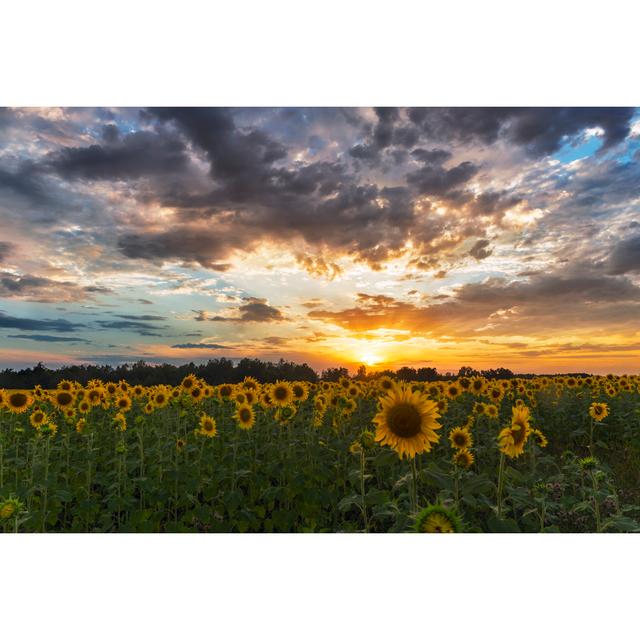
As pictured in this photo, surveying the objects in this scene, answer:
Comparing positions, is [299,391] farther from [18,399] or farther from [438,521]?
[438,521]

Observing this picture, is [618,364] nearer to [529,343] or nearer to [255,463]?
[529,343]

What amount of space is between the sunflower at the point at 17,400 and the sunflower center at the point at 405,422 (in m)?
5.66

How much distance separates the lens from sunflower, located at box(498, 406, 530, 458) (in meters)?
3.89

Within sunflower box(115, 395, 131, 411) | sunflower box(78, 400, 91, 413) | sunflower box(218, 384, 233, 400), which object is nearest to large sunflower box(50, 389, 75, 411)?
sunflower box(78, 400, 91, 413)

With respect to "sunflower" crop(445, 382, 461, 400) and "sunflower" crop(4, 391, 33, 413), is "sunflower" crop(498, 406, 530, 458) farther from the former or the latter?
"sunflower" crop(4, 391, 33, 413)

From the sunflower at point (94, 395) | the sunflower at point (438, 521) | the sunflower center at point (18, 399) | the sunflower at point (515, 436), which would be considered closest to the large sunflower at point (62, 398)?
the sunflower at point (94, 395)

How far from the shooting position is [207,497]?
4.99 meters

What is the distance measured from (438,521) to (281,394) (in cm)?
431

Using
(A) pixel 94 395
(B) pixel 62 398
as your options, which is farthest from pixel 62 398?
(A) pixel 94 395

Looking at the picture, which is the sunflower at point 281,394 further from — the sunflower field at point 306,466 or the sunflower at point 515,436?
the sunflower at point 515,436

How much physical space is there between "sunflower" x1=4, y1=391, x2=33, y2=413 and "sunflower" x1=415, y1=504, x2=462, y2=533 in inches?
244

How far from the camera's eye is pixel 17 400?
23.7 feet
